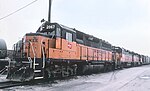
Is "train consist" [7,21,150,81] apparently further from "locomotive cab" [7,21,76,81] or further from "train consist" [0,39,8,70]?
"train consist" [0,39,8,70]

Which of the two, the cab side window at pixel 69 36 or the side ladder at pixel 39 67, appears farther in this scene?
the cab side window at pixel 69 36

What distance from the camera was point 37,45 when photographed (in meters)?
17.0

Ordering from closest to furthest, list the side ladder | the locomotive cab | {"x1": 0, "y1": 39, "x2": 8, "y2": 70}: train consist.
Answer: the locomotive cab < the side ladder < {"x1": 0, "y1": 39, "x2": 8, "y2": 70}: train consist

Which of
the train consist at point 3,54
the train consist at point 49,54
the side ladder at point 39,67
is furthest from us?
the train consist at point 3,54

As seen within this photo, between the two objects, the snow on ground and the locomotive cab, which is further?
the locomotive cab

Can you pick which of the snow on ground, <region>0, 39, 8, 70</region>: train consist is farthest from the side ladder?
<region>0, 39, 8, 70</region>: train consist

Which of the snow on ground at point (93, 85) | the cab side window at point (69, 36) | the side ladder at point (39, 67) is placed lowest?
the snow on ground at point (93, 85)

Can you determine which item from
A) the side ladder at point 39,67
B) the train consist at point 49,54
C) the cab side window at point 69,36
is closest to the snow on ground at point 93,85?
the side ladder at point 39,67

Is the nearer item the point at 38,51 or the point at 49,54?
the point at 38,51

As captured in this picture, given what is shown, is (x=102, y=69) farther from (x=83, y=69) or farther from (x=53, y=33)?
(x=53, y=33)

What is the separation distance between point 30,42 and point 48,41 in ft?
4.03

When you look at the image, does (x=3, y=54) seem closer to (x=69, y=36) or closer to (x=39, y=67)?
(x=69, y=36)

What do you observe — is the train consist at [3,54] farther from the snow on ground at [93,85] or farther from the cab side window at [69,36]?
the snow on ground at [93,85]

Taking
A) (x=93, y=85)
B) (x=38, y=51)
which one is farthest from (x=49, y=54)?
(x=93, y=85)
